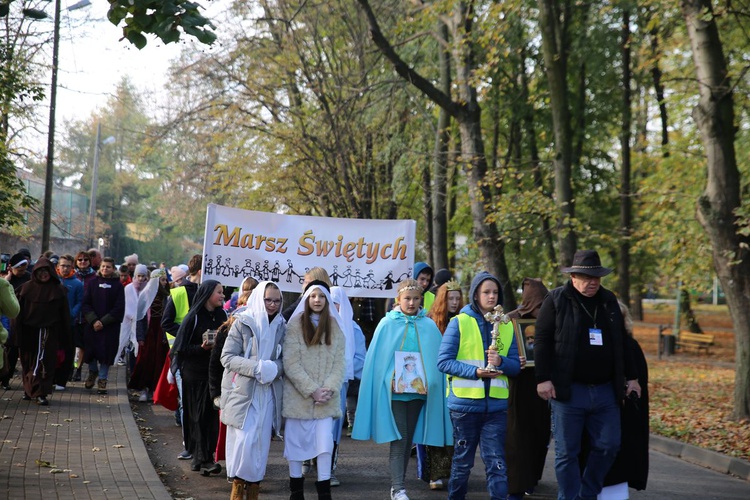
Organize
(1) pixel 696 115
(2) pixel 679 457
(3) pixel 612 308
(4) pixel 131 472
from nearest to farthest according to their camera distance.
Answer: (3) pixel 612 308
(4) pixel 131 472
(2) pixel 679 457
(1) pixel 696 115

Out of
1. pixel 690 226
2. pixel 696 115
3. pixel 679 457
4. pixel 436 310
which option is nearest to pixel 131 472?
pixel 436 310

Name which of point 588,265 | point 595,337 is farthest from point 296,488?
point 588,265

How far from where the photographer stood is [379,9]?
23.5 meters

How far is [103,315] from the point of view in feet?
46.7

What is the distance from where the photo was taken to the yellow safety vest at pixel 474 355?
24.3ft

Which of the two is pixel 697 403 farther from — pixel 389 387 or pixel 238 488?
pixel 238 488

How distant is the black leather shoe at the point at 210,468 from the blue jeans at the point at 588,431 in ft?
10.9

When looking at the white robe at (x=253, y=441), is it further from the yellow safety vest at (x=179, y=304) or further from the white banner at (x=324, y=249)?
the white banner at (x=324, y=249)

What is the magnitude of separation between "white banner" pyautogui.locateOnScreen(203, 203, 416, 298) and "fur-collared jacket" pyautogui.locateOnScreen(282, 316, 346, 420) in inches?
190

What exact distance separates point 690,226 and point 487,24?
38.2ft

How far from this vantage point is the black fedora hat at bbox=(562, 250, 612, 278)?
703 centimetres

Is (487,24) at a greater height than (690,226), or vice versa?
(487,24)

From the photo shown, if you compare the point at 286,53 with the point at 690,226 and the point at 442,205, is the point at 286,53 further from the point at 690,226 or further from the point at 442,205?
the point at 690,226

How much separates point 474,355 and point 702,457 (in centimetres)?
542
